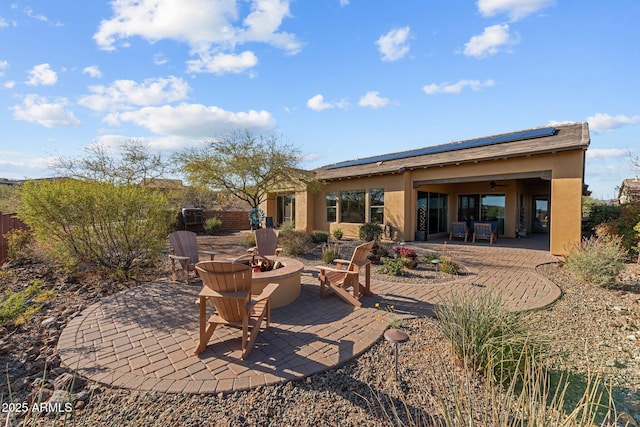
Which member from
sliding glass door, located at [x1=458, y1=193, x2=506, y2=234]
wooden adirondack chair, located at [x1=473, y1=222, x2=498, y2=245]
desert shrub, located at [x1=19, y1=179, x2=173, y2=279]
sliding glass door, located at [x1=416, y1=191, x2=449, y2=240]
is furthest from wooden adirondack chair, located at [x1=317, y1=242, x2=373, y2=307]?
sliding glass door, located at [x1=458, y1=193, x2=506, y2=234]

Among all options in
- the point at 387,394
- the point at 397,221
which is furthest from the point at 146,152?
the point at 387,394

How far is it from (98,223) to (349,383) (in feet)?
19.3

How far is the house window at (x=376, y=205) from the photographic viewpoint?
43.5 feet

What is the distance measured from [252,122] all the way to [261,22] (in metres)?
6.46

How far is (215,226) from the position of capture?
16547 mm

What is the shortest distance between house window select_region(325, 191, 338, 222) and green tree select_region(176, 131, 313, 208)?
3326 millimetres

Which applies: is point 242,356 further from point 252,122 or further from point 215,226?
point 215,226

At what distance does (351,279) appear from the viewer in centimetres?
514

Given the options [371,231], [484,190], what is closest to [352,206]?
[371,231]

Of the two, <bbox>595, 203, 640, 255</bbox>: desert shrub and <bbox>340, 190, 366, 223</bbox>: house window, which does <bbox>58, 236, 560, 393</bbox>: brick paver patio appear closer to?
<bbox>595, 203, 640, 255</bbox>: desert shrub

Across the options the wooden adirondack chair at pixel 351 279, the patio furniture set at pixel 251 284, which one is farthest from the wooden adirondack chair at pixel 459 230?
the wooden adirondack chair at pixel 351 279

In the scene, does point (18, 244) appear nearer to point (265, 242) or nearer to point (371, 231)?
point (265, 242)

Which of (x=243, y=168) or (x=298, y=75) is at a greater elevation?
(x=298, y=75)

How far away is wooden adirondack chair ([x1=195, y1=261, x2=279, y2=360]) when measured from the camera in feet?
10.3
